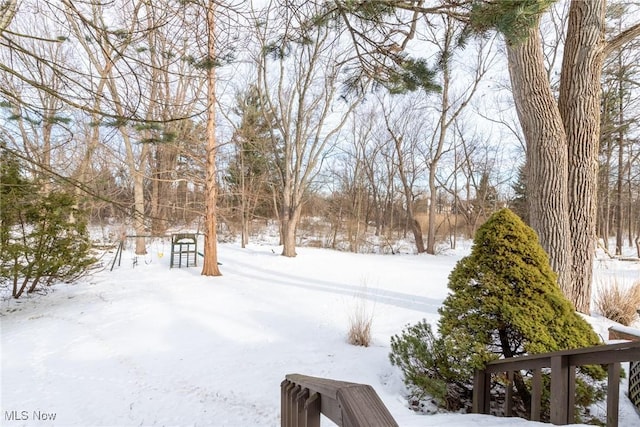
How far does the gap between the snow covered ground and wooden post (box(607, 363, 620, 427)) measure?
512mm

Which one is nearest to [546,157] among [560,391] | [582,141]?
[582,141]

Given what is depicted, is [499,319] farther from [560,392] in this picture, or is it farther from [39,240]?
[39,240]

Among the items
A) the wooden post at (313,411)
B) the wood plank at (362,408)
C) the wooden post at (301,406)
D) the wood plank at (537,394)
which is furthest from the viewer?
the wood plank at (537,394)

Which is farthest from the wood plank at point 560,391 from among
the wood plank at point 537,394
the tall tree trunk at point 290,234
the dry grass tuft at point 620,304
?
the tall tree trunk at point 290,234

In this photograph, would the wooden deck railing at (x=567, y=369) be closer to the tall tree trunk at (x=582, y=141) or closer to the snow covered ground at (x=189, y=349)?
the snow covered ground at (x=189, y=349)

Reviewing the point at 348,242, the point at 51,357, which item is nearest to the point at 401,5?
the point at 51,357

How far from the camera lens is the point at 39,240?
5559 millimetres

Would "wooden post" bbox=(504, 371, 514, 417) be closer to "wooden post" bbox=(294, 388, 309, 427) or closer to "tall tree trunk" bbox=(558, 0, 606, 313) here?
"wooden post" bbox=(294, 388, 309, 427)

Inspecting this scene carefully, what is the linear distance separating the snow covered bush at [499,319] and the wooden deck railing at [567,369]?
0.23m

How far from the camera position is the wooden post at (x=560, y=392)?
2.00 metres

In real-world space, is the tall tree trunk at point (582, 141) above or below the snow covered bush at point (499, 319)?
above

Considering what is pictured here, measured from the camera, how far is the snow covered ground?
2721mm

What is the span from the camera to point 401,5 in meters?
2.21

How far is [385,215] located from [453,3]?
23741 millimetres
